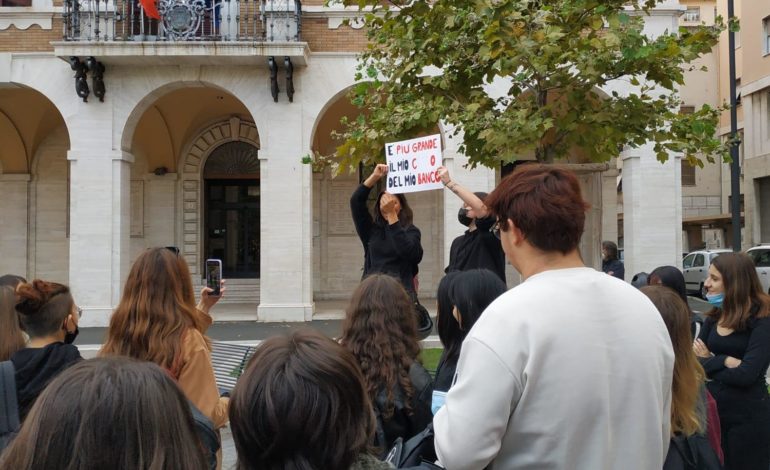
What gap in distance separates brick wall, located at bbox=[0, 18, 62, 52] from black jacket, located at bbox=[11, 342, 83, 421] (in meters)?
15.3

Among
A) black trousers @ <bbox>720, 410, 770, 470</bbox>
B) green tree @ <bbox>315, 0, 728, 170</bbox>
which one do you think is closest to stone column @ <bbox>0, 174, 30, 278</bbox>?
green tree @ <bbox>315, 0, 728, 170</bbox>

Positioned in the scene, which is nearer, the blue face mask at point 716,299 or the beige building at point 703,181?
the blue face mask at point 716,299

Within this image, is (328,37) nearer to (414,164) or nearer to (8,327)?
(414,164)

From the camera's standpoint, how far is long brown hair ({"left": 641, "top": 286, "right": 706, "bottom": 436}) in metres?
2.81

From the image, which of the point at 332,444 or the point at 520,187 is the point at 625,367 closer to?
the point at 520,187

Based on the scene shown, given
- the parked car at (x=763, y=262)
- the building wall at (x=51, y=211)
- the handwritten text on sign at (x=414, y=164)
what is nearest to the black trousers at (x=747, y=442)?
the handwritten text on sign at (x=414, y=164)

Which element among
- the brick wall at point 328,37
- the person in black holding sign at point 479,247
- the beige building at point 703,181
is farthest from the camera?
the beige building at point 703,181

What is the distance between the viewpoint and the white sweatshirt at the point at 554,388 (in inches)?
71.8

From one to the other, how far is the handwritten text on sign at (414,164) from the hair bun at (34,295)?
3.01m

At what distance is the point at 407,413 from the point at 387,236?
2480 millimetres

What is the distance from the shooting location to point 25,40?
1611 cm

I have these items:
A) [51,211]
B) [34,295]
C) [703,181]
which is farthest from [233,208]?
[703,181]

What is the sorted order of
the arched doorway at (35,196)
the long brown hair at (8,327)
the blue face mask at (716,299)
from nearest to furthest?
the long brown hair at (8,327) → the blue face mask at (716,299) → the arched doorway at (35,196)

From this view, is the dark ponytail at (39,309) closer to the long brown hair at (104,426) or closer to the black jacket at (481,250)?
the long brown hair at (104,426)
